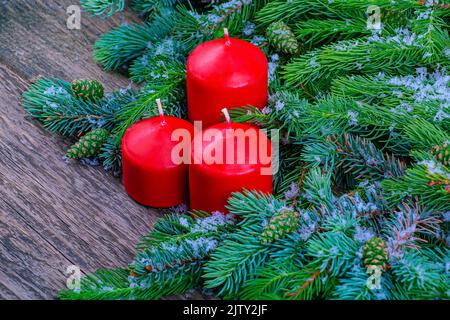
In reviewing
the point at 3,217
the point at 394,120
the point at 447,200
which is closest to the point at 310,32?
the point at 394,120

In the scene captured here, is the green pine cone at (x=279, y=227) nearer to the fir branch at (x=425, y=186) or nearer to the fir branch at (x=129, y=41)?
the fir branch at (x=425, y=186)

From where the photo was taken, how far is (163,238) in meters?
0.93

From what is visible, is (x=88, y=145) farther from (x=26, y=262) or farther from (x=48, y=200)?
(x=26, y=262)

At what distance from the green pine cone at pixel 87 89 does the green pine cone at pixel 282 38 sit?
284mm

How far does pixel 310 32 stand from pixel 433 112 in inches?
11.1

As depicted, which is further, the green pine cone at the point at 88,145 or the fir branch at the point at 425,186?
the green pine cone at the point at 88,145

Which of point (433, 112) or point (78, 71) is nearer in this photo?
point (433, 112)

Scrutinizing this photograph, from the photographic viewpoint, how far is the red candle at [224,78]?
102cm

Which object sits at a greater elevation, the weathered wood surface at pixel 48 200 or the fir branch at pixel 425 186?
the fir branch at pixel 425 186

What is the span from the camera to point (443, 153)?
85 centimetres

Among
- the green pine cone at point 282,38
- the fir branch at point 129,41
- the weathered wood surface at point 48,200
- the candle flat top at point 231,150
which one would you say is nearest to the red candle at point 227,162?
the candle flat top at point 231,150

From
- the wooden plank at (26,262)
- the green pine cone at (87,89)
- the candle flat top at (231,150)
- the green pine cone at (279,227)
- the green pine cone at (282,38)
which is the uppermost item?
the green pine cone at (282,38)

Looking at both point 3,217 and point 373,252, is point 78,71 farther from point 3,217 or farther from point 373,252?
point 373,252

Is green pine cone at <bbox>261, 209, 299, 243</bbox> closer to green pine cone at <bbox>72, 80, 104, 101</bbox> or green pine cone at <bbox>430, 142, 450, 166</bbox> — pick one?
green pine cone at <bbox>430, 142, 450, 166</bbox>
